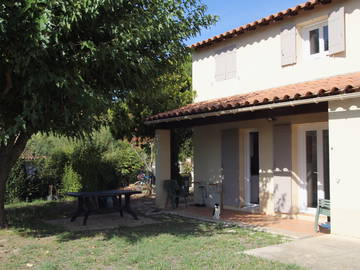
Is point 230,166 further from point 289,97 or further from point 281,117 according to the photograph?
point 289,97

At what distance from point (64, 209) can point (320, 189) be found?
799 cm

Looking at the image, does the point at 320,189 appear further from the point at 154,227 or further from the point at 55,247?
the point at 55,247

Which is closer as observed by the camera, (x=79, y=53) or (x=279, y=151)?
(x=79, y=53)

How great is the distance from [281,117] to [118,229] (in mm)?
5195

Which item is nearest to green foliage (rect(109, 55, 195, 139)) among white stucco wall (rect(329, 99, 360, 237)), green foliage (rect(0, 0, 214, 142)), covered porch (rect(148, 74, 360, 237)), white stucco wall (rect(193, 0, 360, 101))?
white stucco wall (rect(193, 0, 360, 101))

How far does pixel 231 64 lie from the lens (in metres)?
12.9

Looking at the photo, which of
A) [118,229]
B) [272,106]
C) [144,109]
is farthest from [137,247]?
[144,109]

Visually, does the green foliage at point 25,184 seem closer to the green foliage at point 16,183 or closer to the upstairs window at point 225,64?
the green foliage at point 16,183

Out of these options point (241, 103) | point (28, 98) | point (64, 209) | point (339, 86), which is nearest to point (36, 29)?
point (28, 98)

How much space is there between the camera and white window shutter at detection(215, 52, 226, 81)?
13.2 metres

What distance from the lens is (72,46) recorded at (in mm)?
7164

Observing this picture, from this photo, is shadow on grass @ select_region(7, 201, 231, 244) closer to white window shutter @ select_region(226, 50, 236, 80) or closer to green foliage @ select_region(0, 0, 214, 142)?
green foliage @ select_region(0, 0, 214, 142)

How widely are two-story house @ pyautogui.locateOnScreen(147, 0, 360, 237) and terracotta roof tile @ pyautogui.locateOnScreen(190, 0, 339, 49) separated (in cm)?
3

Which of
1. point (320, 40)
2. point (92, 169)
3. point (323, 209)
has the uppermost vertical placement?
point (320, 40)
